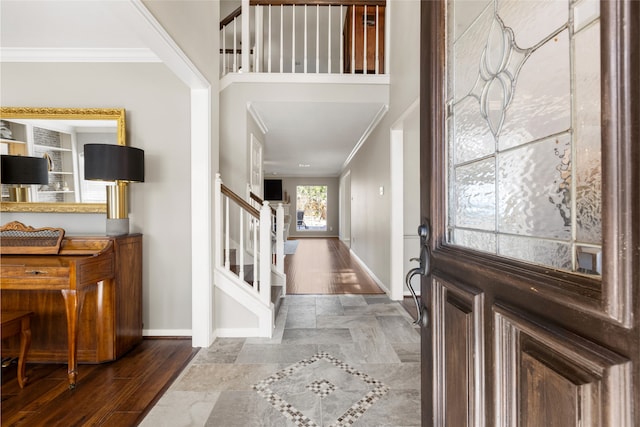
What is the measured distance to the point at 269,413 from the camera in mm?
1694

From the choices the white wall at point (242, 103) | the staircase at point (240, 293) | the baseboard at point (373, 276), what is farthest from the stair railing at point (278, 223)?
the baseboard at point (373, 276)

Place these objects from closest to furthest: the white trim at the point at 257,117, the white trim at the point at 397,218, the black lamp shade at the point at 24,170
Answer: the black lamp shade at the point at 24,170
the white trim at the point at 257,117
the white trim at the point at 397,218

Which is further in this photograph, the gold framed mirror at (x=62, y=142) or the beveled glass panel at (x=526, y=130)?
the gold framed mirror at (x=62, y=142)

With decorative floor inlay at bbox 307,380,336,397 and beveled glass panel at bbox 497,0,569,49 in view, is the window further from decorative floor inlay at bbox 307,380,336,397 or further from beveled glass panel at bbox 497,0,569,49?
beveled glass panel at bbox 497,0,569,49

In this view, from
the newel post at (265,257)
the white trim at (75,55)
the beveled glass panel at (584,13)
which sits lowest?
the newel post at (265,257)

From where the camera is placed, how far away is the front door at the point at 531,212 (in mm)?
380

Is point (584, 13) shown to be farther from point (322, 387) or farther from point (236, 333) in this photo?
point (236, 333)

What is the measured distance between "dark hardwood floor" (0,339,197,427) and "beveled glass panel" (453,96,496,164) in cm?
209

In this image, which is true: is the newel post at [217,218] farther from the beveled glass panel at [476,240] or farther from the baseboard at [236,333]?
the beveled glass panel at [476,240]

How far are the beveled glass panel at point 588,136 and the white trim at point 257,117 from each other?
337 centimetres

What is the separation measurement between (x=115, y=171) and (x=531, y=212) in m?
2.55

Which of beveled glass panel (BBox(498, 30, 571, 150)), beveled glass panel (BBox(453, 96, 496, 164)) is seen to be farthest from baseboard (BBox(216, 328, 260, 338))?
beveled glass panel (BBox(498, 30, 571, 150))

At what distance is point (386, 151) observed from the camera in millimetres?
3971

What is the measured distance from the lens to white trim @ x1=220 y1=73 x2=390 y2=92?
338cm
